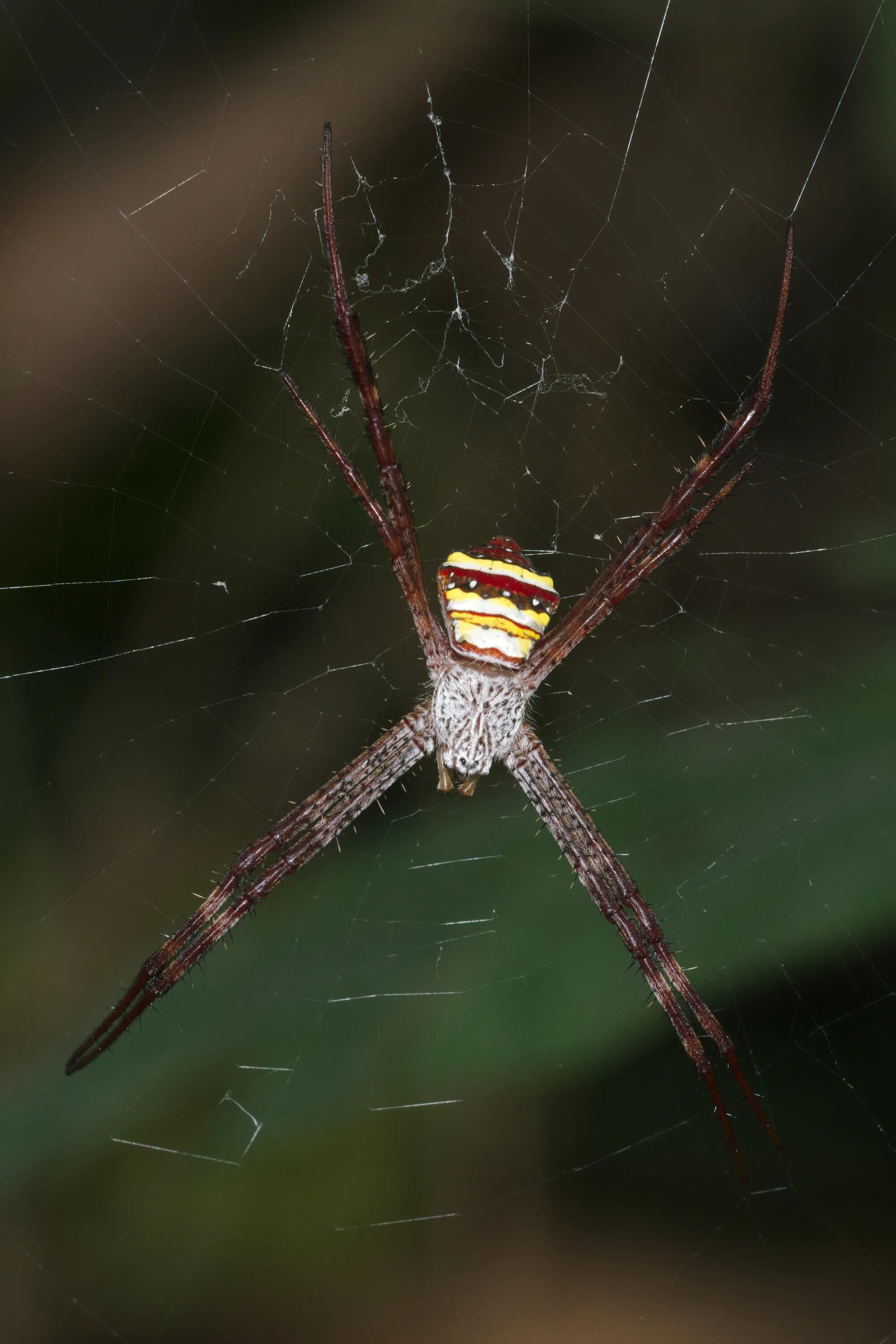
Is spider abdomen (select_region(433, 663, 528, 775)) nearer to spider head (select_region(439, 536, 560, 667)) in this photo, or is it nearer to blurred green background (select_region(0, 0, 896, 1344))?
blurred green background (select_region(0, 0, 896, 1344))

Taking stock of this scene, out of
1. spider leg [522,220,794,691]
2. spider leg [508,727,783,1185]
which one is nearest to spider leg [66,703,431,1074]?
spider leg [508,727,783,1185]

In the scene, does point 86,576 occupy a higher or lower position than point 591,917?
higher

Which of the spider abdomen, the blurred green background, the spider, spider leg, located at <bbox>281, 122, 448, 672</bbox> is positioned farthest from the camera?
the spider abdomen

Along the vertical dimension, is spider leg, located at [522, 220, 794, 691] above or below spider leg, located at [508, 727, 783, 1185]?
above

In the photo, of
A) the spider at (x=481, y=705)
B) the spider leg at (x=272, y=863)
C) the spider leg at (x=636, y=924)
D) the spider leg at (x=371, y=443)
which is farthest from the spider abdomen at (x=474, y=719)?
the spider leg at (x=371, y=443)

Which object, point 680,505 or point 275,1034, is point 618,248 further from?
point 275,1034

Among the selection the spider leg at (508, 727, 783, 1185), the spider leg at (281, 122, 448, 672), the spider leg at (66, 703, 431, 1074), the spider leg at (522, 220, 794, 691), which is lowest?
the spider leg at (508, 727, 783, 1185)

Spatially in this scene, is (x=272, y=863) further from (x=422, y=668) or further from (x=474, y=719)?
(x=422, y=668)

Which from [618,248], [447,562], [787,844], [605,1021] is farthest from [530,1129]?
[618,248]
